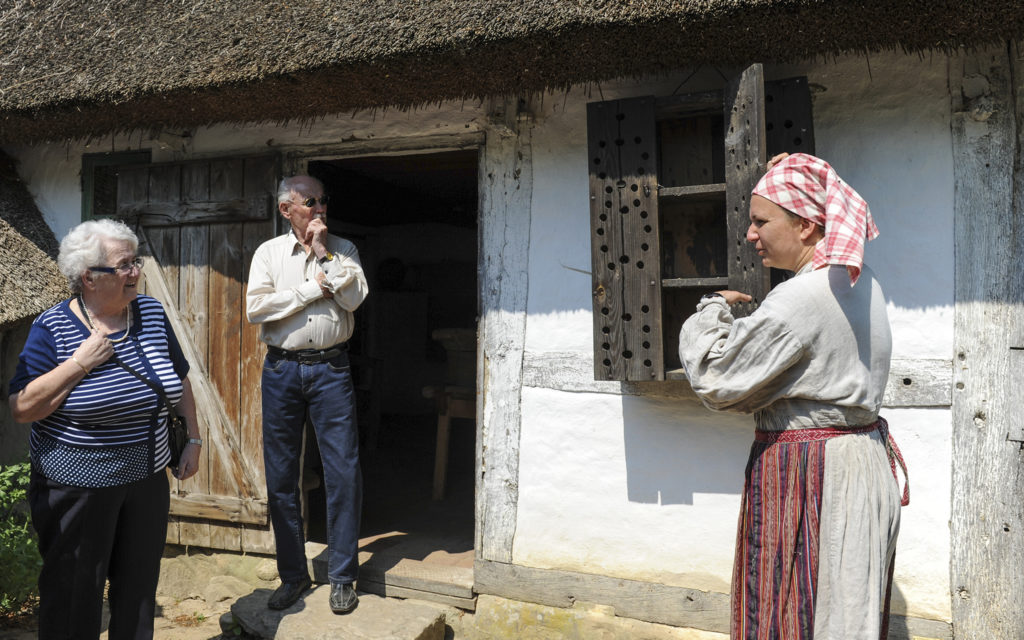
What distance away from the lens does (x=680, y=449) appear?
3.04 m

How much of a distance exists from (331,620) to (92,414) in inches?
55.2

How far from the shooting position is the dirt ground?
140 inches

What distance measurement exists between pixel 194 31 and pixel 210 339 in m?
1.56

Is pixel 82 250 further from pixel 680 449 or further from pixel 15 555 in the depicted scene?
pixel 680 449

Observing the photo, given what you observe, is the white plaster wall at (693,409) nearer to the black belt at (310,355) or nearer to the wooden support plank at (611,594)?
Answer: the wooden support plank at (611,594)

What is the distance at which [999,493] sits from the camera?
2594mm

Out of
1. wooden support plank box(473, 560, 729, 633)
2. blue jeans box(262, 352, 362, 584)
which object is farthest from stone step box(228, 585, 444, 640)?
wooden support plank box(473, 560, 729, 633)

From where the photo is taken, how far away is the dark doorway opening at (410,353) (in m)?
4.13

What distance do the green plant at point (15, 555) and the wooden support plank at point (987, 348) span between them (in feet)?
12.9

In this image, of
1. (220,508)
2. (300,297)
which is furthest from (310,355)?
(220,508)

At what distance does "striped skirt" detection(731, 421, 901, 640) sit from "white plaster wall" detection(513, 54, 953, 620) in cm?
95

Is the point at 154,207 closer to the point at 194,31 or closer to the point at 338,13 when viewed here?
the point at 194,31

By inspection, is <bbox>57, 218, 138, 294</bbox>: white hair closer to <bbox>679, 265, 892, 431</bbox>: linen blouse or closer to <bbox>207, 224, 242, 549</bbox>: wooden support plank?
<bbox>207, 224, 242, 549</bbox>: wooden support plank

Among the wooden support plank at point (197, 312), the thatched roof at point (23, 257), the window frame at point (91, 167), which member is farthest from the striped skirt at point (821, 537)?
the window frame at point (91, 167)
